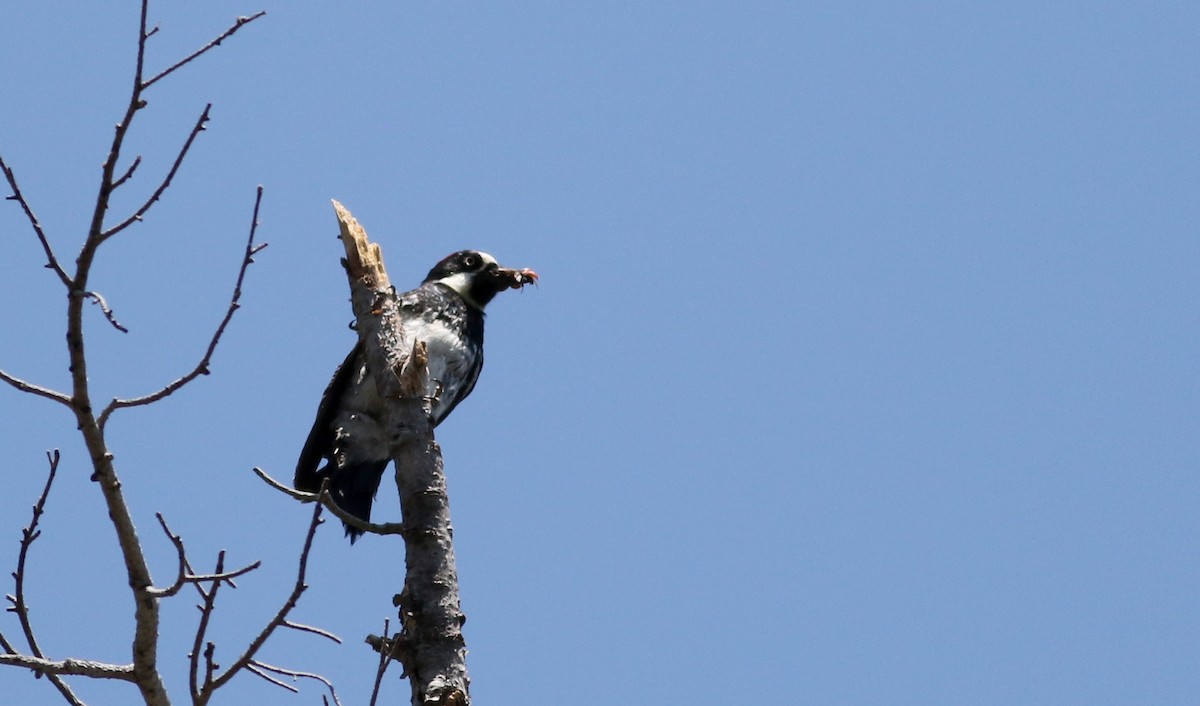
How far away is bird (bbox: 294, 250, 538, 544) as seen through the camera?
554 cm

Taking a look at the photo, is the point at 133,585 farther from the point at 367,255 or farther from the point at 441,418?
the point at 441,418

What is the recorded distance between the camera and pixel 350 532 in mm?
5199

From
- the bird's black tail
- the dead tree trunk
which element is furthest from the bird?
the dead tree trunk

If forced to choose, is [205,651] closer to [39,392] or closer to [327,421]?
[39,392]

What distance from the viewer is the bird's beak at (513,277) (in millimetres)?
6621

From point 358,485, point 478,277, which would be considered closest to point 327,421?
point 358,485

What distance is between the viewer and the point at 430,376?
5613mm

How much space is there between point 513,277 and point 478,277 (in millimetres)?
211

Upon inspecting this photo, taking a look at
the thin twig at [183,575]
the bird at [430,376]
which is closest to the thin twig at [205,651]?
the thin twig at [183,575]

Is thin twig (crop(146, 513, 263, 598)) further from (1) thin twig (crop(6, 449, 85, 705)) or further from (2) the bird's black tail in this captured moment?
(2) the bird's black tail

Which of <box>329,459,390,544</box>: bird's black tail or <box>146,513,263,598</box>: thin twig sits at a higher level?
<box>329,459,390,544</box>: bird's black tail

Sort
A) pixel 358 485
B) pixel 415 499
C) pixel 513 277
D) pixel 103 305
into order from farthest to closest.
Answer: pixel 513 277
pixel 358 485
pixel 415 499
pixel 103 305

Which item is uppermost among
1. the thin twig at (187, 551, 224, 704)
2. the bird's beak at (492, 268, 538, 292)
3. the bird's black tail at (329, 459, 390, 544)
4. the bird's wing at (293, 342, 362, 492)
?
the bird's beak at (492, 268, 538, 292)

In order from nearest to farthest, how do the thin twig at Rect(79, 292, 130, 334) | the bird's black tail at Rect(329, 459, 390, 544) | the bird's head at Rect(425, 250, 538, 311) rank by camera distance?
the thin twig at Rect(79, 292, 130, 334)
the bird's black tail at Rect(329, 459, 390, 544)
the bird's head at Rect(425, 250, 538, 311)
